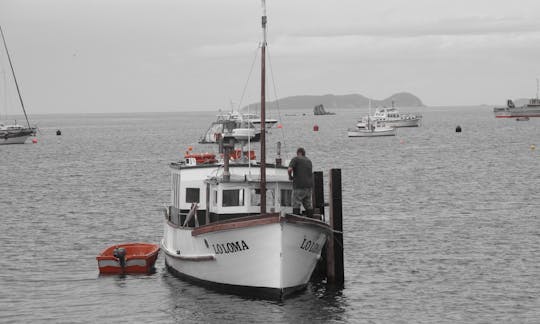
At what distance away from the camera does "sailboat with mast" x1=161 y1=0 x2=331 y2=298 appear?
26453 millimetres

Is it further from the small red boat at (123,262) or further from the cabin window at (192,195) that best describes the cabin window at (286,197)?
the small red boat at (123,262)

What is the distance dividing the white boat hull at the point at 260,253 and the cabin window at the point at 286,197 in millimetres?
1726

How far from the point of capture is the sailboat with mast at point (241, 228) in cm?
2645

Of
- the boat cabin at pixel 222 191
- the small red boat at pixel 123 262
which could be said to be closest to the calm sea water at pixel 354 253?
the small red boat at pixel 123 262

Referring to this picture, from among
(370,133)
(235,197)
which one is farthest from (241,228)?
(370,133)

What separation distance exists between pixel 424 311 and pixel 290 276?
14.4 feet

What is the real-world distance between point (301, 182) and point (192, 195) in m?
4.17

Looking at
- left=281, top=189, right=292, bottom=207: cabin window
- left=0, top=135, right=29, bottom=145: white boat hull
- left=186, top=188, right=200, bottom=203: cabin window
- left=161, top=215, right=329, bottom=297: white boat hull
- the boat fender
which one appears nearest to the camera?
left=161, top=215, right=329, bottom=297: white boat hull

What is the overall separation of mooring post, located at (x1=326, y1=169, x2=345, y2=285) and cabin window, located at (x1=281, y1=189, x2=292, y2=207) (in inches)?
54.1

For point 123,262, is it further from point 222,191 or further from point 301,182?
point 301,182

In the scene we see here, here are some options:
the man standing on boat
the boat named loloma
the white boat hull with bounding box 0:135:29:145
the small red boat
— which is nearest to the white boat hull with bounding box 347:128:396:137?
the white boat hull with bounding box 0:135:29:145

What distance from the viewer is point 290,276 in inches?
1073

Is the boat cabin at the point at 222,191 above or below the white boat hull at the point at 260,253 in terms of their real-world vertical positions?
above

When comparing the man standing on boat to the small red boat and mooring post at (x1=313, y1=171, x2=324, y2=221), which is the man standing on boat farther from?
the small red boat
